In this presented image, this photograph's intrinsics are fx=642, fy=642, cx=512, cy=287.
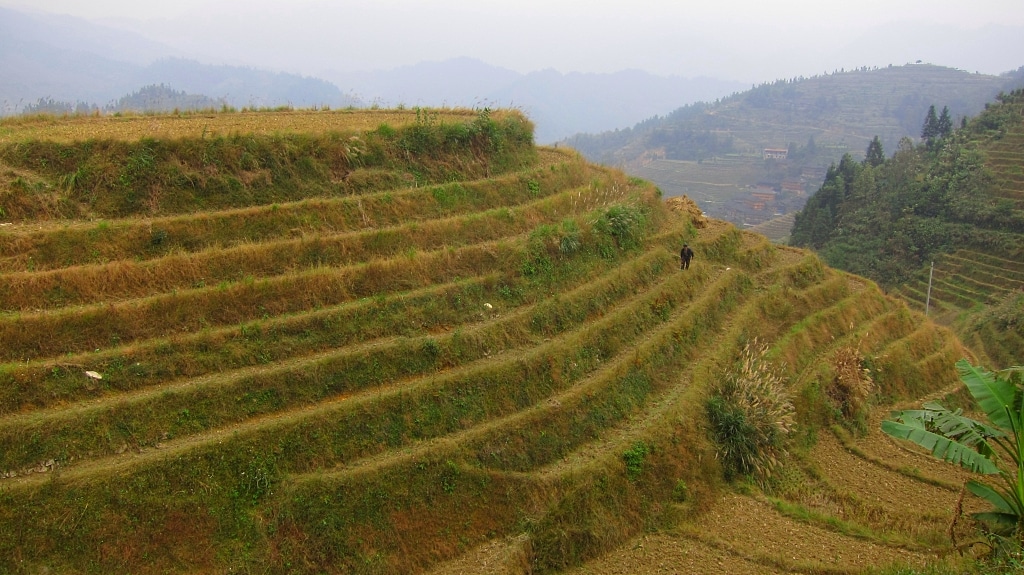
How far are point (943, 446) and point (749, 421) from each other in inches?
154

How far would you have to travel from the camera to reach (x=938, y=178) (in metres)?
43.3

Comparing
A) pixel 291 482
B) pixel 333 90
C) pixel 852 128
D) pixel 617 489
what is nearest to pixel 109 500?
pixel 291 482

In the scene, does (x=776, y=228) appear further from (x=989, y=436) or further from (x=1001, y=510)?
(x=1001, y=510)

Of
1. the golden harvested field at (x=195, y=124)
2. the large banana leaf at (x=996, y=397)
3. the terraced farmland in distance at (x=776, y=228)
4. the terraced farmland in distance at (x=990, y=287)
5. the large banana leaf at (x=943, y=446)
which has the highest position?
the golden harvested field at (x=195, y=124)

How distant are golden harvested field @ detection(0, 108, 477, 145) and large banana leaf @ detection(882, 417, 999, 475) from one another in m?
13.4

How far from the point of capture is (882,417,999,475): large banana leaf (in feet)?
32.1

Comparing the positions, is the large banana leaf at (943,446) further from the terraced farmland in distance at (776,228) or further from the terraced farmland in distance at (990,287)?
the terraced farmland in distance at (776,228)

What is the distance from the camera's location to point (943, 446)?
10.2m

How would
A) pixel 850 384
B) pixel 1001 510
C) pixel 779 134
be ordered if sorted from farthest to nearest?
pixel 779 134
pixel 850 384
pixel 1001 510

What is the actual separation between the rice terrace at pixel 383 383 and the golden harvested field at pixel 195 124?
17 cm

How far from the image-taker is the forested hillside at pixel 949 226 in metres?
33.9

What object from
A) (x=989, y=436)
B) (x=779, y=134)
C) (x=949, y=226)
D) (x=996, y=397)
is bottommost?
(x=989, y=436)

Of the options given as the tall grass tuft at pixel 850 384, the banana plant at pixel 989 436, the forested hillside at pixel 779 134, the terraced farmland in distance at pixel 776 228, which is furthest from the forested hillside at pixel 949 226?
the forested hillside at pixel 779 134

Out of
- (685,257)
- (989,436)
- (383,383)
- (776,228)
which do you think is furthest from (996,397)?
(776,228)
